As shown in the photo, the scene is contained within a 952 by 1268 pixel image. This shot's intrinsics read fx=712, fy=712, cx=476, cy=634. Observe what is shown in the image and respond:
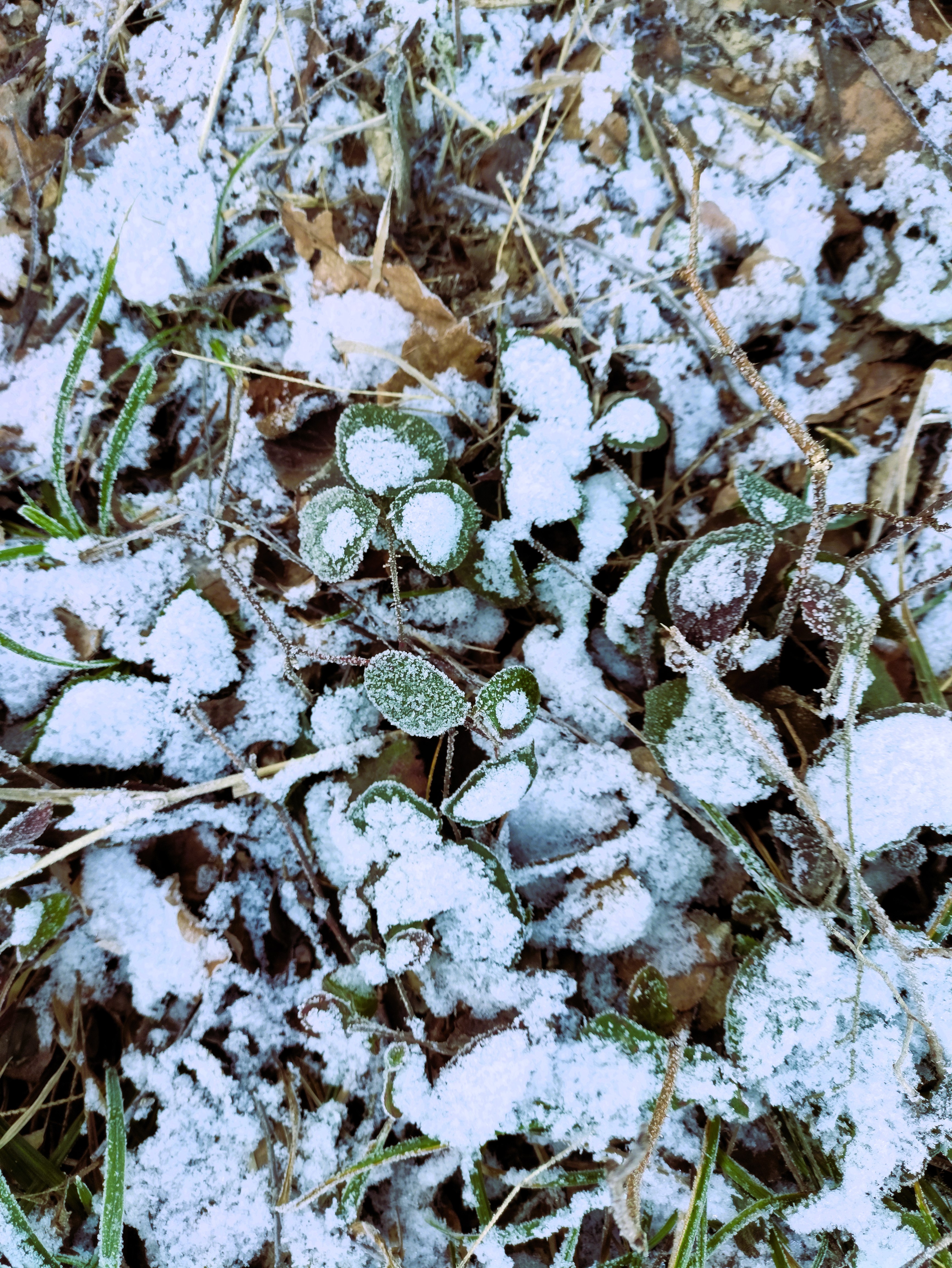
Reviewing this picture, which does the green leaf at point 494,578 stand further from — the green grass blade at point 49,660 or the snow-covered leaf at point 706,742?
the green grass blade at point 49,660

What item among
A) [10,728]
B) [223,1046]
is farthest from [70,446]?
[223,1046]

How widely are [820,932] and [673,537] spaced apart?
53cm

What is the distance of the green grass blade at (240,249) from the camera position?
3.44 ft

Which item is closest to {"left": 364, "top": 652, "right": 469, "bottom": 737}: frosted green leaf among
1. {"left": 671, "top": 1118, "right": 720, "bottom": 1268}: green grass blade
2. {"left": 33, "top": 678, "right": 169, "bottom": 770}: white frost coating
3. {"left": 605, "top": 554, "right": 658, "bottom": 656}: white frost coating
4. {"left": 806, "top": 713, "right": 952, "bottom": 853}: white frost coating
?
{"left": 605, "top": 554, "right": 658, "bottom": 656}: white frost coating

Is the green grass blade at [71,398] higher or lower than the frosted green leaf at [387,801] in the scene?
higher

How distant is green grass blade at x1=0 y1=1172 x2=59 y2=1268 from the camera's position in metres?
0.88

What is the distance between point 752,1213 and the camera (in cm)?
83

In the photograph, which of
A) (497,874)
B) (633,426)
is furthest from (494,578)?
(497,874)

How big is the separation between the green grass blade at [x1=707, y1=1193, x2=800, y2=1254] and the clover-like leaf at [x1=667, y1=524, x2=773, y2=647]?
652 mm

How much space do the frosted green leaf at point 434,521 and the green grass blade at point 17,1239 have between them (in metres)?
0.94

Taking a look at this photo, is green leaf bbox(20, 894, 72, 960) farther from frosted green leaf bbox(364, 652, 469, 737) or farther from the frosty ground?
frosted green leaf bbox(364, 652, 469, 737)

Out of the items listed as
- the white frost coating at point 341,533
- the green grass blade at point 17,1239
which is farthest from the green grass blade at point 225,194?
the green grass blade at point 17,1239

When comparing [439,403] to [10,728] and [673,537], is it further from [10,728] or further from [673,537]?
[10,728]

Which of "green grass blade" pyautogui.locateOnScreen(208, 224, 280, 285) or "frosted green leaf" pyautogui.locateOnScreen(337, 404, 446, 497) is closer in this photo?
"frosted green leaf" pyautogui.locateOnScreen(337, 404, 446, 497)
